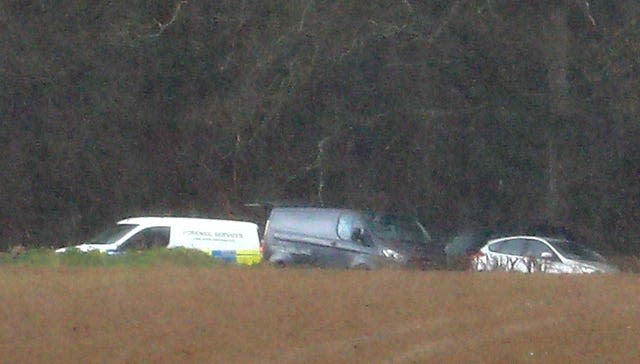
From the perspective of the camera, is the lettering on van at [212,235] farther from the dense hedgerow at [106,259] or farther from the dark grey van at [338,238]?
the dense hedgerow at [106,259]

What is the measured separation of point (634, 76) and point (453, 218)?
222 inches

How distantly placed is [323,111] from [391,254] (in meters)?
6.74

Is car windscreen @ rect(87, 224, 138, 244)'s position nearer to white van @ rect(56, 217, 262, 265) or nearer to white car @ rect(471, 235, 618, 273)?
white van @ rect(56, 217, 262, 265)

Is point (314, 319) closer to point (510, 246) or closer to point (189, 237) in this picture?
point (189, 237)

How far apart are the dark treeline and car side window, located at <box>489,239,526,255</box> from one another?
13.8 ft

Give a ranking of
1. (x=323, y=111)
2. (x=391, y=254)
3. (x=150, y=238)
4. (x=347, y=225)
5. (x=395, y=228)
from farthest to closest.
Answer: (x=323, y=111), (x=150, y=238), (x=395, y=228), (x=347, y=225), (x=391, y=254)

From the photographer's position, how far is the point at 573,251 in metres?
20.3

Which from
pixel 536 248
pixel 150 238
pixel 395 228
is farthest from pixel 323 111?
pixel 536 248

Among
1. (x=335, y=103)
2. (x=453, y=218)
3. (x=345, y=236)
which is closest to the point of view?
(x=345, y=236)

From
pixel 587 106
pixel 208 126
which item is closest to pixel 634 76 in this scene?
pixel 587 106

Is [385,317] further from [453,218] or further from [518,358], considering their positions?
[453,218]

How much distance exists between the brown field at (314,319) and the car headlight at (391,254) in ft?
24.4

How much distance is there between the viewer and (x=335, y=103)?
24438 mm

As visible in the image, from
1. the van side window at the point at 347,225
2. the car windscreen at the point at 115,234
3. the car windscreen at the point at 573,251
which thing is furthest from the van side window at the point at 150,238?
the car windscreen at the point at 573,251
